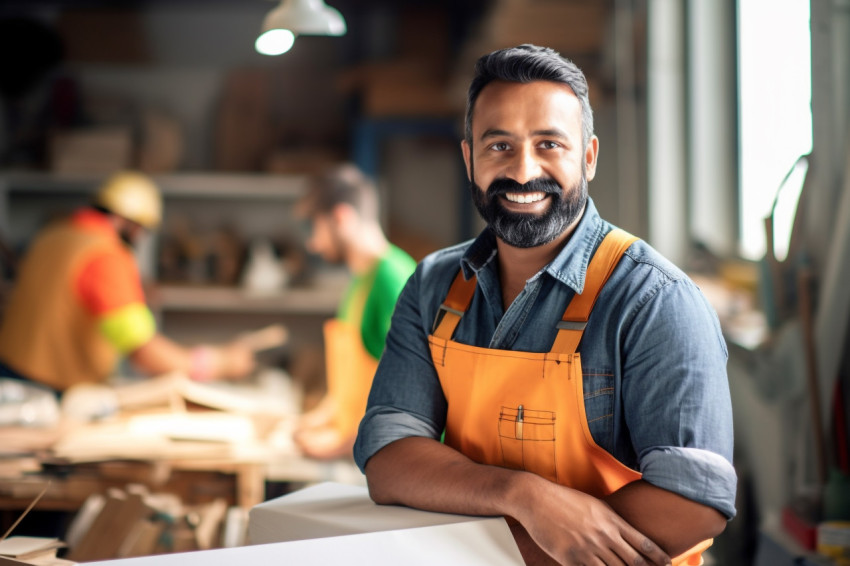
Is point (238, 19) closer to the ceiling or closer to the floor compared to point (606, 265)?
closer to the ceiling

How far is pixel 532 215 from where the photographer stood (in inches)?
54.1

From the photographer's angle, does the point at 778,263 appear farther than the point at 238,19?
No

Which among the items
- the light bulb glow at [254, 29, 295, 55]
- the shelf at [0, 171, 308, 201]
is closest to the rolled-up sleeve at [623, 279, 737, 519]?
the light bulb glow at [254, 29, 295, 55]

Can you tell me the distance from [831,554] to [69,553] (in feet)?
6.02

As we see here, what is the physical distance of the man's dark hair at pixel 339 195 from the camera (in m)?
3.20

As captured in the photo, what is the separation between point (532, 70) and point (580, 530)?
2.28 feet

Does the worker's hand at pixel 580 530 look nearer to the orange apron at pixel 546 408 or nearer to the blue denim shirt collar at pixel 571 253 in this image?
the orange apron at pixel 546 408

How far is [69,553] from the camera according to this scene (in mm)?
2139

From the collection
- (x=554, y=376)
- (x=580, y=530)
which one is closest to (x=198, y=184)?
(x=554, y=376)

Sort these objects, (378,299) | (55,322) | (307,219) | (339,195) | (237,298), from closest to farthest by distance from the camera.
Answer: (378,299) < (339,195) < (307,219) < (55,322) < (237,298)

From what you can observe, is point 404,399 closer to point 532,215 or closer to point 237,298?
point 532,215

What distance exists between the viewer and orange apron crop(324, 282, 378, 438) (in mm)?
3027

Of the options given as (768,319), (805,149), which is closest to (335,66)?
(805,149)

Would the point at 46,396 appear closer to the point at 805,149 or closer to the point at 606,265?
the point at 606,265
